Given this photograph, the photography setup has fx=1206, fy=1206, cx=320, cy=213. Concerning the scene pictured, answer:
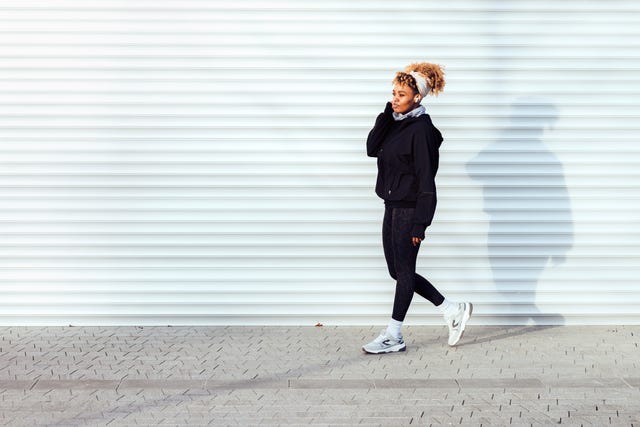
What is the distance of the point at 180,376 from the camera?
7332 mm

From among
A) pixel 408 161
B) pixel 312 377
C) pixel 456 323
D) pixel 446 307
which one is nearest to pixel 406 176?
pixel 408 161

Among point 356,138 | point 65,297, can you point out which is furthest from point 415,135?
point 65,297

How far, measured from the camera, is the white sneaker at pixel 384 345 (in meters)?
7.98

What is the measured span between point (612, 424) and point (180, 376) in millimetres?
2596

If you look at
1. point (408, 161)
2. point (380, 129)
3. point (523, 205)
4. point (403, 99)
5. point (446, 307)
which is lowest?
point (446, 307)

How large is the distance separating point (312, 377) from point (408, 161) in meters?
1.58

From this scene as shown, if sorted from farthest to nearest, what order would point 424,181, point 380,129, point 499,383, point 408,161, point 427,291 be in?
point 427,291
point 380,129
point 408,161
point 424,181
point 499,383

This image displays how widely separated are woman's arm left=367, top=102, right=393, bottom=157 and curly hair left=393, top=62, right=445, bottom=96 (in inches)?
8.7

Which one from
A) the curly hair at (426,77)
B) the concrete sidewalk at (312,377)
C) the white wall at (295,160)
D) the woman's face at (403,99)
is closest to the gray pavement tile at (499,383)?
the concrete sidewalk at (312,377)

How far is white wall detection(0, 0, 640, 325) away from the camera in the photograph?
8797 millimetres

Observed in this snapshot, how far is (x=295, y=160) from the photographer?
8.88 m

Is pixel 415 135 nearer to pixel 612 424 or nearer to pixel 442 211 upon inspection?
pixel 442 211

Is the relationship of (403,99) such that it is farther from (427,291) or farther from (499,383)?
(499,383)

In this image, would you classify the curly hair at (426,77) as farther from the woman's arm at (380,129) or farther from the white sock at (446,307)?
the white sock at (446,307)
